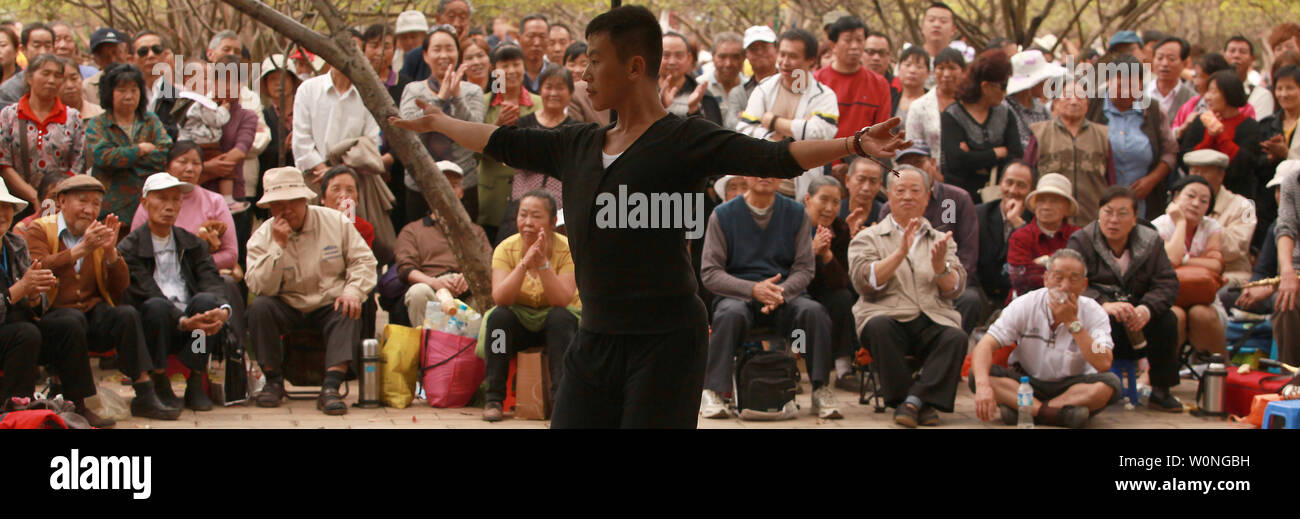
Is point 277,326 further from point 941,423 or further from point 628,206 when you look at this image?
point 628,206

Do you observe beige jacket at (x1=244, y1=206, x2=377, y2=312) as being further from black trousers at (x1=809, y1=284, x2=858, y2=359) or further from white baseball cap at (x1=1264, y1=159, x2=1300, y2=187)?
white baseball cap at (x1=1264, y1=159, x2=1300, y2=187)

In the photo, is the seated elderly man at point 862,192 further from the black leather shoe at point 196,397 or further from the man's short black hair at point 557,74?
the black leather shoe at point 196,397

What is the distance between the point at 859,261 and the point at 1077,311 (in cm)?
139

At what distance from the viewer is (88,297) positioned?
8.36 metres

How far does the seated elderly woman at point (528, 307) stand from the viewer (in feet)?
28.1

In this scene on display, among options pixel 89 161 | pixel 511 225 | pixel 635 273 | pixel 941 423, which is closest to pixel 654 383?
pixel 635 273

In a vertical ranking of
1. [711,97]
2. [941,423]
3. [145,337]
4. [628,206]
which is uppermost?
[711,97]

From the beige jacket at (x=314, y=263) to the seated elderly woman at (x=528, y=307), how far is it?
97 cm

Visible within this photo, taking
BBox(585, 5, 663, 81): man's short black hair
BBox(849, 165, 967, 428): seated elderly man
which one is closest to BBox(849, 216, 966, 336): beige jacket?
BBox(849, 165, 967, 428): seated elderly man

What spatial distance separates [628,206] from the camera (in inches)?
167

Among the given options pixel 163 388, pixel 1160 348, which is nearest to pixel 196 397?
pixel 163 388

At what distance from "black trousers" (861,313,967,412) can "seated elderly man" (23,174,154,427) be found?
4297 mm

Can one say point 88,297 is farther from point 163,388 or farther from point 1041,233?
point 1041,233

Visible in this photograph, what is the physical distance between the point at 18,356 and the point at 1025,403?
584 centimetres
